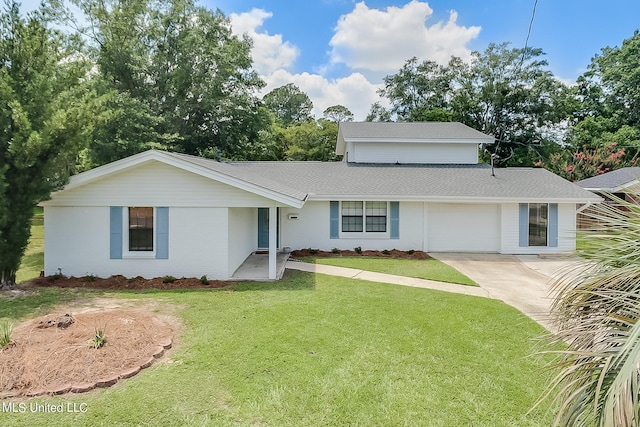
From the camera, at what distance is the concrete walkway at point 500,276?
8641mm

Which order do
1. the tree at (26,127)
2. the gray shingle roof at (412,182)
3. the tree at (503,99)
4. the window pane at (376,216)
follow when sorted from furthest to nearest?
the tree at (503,99) < the window pane at (376,216) < the gray shingle roof at (412,182) < the tree at (26,127)

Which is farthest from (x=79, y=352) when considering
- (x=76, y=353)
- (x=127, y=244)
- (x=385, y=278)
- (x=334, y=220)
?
(x=334, y=220)

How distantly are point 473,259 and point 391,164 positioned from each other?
8.09 m

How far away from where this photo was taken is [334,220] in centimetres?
1526

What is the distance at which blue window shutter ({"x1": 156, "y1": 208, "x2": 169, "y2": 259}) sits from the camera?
10195 millimetres

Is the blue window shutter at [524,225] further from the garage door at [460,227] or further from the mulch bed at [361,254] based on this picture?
the mulch bed at [361,254]

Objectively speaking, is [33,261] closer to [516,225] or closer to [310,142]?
[516,225]

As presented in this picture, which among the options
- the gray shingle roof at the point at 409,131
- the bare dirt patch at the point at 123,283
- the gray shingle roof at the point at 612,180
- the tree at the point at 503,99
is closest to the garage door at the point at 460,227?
the gray shingle roof at the point at 409,131

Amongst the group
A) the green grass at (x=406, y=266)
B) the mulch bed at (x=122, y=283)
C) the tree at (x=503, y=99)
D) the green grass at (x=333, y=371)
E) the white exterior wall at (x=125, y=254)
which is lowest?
the green grass at (x=333, y=371)

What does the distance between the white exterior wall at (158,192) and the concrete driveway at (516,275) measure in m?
6.85

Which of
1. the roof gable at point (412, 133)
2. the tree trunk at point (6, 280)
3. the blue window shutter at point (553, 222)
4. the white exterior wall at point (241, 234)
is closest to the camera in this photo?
the tree trunk at point (6, 280)

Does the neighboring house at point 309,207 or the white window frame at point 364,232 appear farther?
the white window frame at point 364,232

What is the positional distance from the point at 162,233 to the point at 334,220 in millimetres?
7257

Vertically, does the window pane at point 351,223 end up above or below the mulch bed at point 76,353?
above
